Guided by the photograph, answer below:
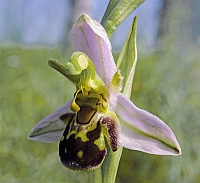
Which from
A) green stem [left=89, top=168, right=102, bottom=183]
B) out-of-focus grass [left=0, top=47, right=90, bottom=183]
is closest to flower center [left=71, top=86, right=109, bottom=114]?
green stem [left=89, top=168, right=102, bottom=183]

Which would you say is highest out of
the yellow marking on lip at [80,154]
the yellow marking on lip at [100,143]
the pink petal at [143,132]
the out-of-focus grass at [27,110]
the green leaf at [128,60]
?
the green leaf at [128,60]

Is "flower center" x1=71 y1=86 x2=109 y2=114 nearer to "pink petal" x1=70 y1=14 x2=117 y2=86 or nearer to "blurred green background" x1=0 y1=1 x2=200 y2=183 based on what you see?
"pink petal" x1=70 y1=14 x2=117 y2=86

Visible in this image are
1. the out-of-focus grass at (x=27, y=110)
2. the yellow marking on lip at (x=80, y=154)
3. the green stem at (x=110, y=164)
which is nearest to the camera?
the yellow marking on lip at (x=80, y=154)

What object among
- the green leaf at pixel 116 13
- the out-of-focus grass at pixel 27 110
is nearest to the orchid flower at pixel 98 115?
the green leaf at pixel 116 13

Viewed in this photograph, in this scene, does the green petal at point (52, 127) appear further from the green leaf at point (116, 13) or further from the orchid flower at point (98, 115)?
the green leaf at point (116, 13)

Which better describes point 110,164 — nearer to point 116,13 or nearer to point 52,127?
point 52,127

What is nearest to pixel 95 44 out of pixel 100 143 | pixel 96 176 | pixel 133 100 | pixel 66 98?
pixel 100 143

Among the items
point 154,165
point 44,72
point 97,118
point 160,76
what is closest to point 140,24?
point 160,76
